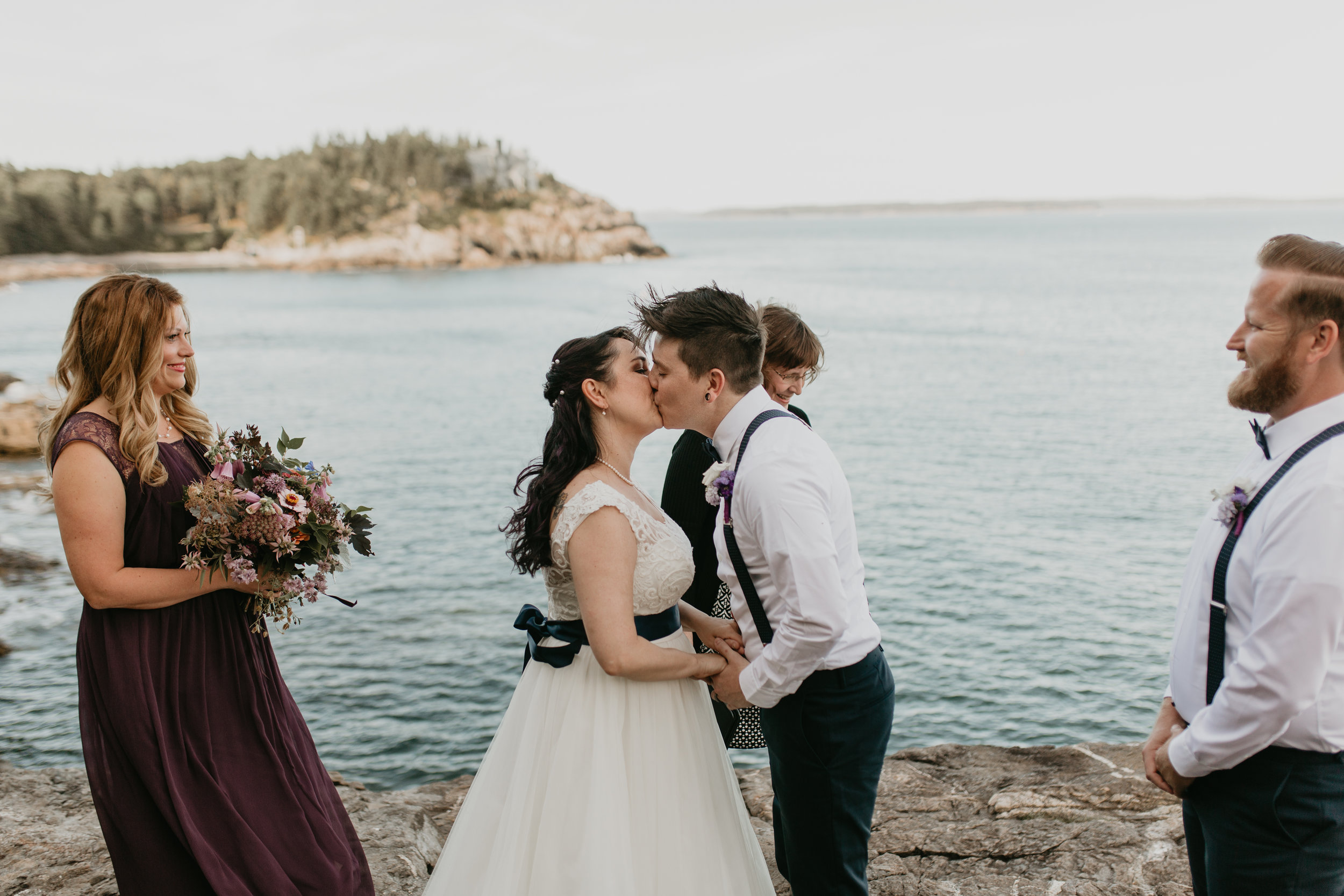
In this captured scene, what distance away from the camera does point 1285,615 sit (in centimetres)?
227

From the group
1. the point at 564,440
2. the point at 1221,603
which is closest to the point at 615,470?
the point at 564,440

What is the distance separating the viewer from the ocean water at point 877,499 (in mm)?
11906

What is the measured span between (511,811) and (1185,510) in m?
20.2

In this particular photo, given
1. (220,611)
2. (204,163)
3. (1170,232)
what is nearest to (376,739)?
(220,611)

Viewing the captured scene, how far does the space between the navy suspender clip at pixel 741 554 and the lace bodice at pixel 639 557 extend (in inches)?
9.0

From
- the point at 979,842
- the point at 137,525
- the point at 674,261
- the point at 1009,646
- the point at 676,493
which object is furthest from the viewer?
the point at 674,261

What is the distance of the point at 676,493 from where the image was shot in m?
4.07

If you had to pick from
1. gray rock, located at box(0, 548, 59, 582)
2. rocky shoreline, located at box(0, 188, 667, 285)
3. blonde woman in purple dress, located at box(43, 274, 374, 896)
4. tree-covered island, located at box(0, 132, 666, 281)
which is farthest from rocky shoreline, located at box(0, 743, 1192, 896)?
tree-covered island, located at box(0, 132, 666, 281)

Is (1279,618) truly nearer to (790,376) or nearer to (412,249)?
(790,376)

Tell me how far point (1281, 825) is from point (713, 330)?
6.96 ft

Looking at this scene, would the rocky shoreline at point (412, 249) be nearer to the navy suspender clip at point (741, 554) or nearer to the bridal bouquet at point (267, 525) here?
the bridal bouquet at point (267, 525)

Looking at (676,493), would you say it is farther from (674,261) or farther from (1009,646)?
(674,261)

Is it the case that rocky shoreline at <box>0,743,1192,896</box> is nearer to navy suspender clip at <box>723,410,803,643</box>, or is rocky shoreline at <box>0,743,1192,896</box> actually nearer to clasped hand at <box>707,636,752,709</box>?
clasped hand at <box>707,636,752,709</box>

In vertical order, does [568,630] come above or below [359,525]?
below
